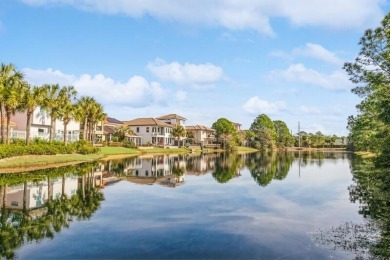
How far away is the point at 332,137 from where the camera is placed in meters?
180

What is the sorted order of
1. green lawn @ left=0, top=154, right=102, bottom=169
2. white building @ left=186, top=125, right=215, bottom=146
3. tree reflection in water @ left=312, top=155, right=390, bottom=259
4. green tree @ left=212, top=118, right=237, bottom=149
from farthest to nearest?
white building @ left=186, top=125, right=215, bottom=146 < green tree @ left=212, top=118, right=237, bottom=149 < green lawn @ left=0, top=154, right=102, bottom=169 < tree reflection in water @ left=312, top=155, right=390, bottom=259

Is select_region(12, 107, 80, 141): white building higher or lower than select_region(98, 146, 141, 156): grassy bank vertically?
higher

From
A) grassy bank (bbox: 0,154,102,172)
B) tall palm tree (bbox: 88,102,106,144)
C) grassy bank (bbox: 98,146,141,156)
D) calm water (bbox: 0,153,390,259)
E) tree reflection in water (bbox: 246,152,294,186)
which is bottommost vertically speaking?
calm water (bbox: 0,153,390,259)

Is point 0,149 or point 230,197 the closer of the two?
point 230,197

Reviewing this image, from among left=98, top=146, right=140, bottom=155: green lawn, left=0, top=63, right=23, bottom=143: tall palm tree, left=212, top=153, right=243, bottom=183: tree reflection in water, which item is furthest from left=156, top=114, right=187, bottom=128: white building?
left=0, top=63, right=23, bottom=143: tall palm tree

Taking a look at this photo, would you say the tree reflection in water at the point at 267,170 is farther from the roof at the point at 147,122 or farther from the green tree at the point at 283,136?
the green tree at the point at 283,136

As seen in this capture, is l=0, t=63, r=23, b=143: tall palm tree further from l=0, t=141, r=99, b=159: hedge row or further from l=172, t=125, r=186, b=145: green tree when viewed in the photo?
l=172, t=125, r=186, b=145: green tree

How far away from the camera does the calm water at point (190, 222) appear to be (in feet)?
39.4

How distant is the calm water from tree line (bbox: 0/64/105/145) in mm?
18908

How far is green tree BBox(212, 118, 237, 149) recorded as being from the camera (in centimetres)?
12450

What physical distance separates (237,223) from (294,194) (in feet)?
36.3

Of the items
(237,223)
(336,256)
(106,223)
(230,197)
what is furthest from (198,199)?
(336,256)

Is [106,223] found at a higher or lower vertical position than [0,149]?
lower

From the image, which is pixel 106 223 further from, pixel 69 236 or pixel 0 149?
pixel 0 149
